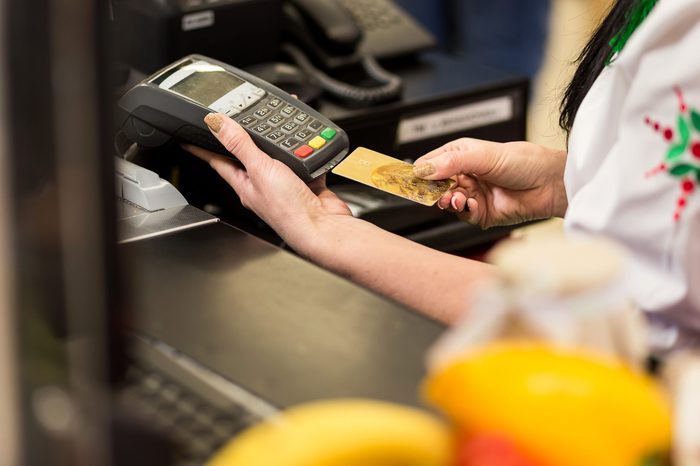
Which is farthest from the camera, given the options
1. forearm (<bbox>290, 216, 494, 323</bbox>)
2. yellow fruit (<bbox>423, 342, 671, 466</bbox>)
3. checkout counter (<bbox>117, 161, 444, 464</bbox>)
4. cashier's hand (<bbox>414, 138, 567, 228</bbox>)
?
cashier's hand (<bbox>414, 138, 567, 228</bbox>)

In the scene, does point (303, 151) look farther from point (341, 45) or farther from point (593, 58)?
point (341, 45)

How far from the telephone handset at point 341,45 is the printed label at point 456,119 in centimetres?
5

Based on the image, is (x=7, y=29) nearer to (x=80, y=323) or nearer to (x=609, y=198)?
(x=80, y=323)

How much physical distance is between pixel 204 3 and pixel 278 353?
30.8 inches

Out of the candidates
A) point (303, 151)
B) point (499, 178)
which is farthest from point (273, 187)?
point (499, 178)

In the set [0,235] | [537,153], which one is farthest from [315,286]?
[537,153]

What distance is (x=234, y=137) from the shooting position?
1021mm

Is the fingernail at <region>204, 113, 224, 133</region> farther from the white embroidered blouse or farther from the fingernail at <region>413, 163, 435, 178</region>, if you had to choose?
the white embroidered blouse

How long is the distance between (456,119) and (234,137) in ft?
1.75

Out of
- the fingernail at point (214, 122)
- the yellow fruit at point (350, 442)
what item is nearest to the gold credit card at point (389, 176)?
the fingernail at point (214, 122)

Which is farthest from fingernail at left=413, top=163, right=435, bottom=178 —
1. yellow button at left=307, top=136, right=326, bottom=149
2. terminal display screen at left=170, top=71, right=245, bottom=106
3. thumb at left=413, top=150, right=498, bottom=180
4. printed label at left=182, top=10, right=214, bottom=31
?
printed label at left=182, top=10, right=214, bottom=31

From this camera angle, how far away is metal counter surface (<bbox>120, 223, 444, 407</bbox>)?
67 cm

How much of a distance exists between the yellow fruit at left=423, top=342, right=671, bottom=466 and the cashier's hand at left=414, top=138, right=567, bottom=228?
2.00 feet

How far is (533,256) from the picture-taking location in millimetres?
491
